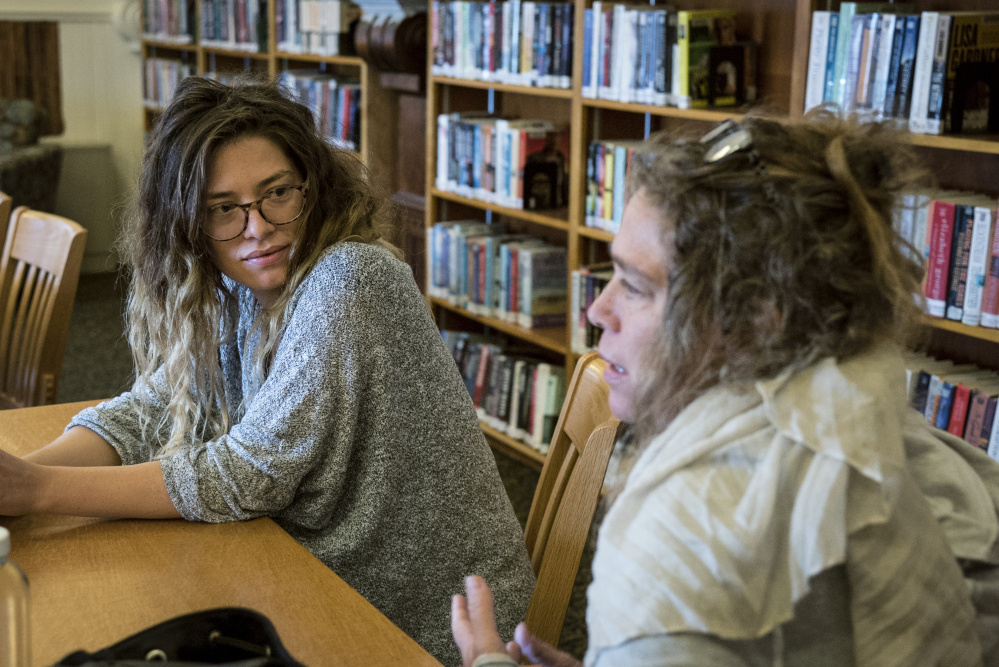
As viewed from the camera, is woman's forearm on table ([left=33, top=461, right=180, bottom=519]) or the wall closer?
woman's forearm on table ([left=33, top=461, right=180, bottom=519])

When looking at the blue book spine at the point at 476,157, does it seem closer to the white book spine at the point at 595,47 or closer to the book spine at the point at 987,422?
the white book spine at the point at 595,47

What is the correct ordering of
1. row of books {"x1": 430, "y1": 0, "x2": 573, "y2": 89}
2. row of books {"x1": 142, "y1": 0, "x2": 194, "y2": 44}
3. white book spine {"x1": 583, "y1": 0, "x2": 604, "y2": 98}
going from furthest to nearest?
row of books {"x1": 142, "y1": 0, "x2": 194, "y2": 44}, row of books {"x1": 430, "y1": 0, "x2": 573, "y2": 89}, white book spine {"x1": 583, "y1": 0, "x2": 604, "y2": 98}

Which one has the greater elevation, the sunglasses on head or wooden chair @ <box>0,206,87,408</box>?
the sunglasses on head

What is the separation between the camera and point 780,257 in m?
0.71

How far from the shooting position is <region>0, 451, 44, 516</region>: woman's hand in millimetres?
1129

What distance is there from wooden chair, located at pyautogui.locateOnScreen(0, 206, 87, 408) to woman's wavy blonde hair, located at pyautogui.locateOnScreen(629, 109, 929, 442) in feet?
5.14

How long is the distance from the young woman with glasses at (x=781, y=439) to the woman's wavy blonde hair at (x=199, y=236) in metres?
0.71

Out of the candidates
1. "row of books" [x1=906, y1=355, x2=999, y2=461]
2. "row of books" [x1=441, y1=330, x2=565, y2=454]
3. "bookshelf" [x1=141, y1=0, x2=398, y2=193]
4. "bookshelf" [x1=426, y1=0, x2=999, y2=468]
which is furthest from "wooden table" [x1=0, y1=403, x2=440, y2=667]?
"row of books" [x1=441, y1=330, x2=565, y2=454]

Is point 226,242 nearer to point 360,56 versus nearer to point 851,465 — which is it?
point 851,465

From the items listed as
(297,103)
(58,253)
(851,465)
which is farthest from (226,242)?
(851,465)

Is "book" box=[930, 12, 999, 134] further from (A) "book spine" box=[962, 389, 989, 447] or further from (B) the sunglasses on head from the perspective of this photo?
(B) the sunglasses on head

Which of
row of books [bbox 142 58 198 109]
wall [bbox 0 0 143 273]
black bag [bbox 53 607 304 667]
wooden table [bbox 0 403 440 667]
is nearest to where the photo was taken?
black bag [bbox 53 607 304 667]

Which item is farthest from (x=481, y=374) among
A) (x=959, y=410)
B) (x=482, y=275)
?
(x=959, y=410)

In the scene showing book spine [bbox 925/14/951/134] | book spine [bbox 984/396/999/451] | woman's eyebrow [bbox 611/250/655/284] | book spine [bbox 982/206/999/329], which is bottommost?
book spine [bbox 984/396/999/451]
